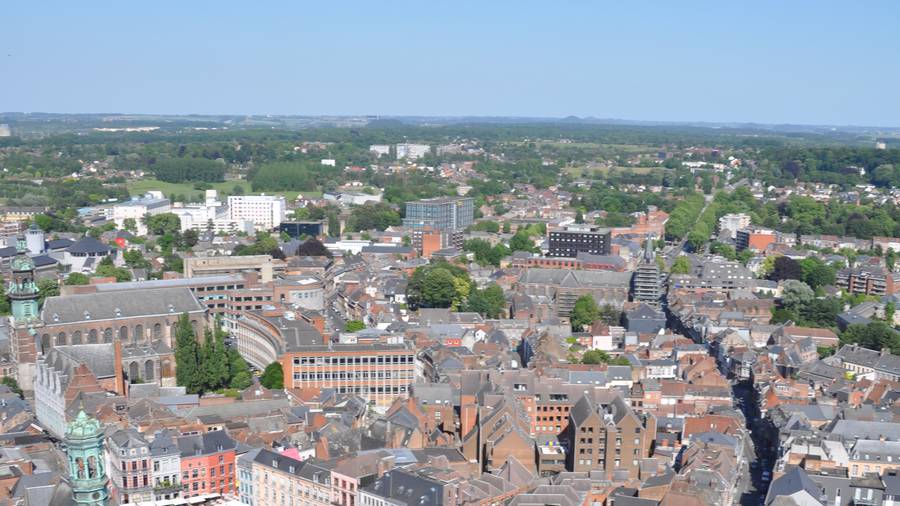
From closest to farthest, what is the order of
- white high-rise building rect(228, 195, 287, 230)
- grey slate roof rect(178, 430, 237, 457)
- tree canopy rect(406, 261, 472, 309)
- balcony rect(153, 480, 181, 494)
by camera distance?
balcony rect(153, 480, 181, 494) < grey slate roof rect(178, 430, 237, 457) < tree canopy rect(406, 261, 472, 309) < white high-rise building rect(228, 195, 287, 230)

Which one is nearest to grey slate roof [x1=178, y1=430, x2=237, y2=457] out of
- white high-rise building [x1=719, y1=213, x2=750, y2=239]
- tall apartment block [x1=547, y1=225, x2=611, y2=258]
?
tall apartment block [x1=547, y1=225, x2=611, y2=258]

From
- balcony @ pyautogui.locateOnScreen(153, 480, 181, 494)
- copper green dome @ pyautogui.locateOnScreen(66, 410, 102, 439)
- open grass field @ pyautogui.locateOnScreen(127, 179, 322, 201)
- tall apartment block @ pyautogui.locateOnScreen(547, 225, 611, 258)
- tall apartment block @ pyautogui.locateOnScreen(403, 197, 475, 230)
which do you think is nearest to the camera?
copper green dome @ pyautogui.locateOnScreen(66, 410, 102, 439)

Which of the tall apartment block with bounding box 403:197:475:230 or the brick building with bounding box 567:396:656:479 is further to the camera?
the tall apartment block with bounding box 403:197:475:230

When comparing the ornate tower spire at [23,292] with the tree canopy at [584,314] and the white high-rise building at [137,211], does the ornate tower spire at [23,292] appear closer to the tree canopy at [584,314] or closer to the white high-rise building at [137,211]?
the tree canopy at [584,314]

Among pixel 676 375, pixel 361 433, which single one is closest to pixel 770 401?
pixel 676 375

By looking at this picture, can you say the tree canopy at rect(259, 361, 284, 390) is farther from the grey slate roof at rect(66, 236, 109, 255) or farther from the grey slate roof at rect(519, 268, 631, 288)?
the grey slate roof at rect(66, 236, 109, 255)

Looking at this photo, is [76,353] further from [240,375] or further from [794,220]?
[794,220]

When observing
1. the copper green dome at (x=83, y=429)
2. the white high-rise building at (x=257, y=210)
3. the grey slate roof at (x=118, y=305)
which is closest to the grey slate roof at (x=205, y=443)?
the copper green dome at (x=83, y=429)

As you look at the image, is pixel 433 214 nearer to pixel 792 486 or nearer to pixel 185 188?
pixel 185 188
